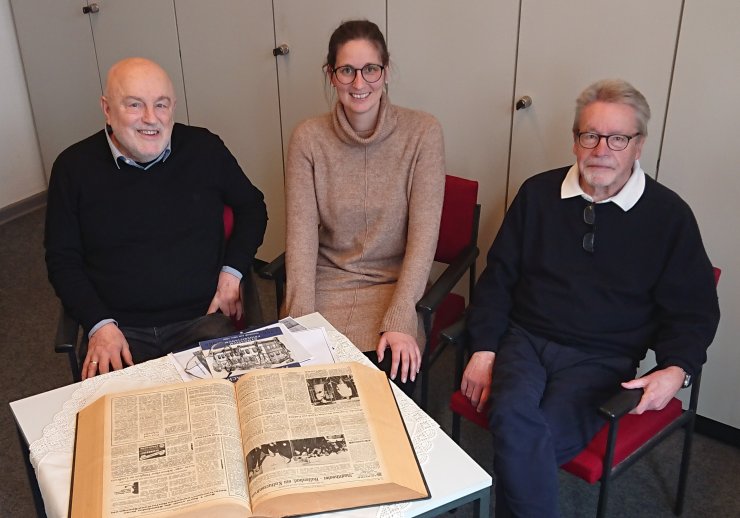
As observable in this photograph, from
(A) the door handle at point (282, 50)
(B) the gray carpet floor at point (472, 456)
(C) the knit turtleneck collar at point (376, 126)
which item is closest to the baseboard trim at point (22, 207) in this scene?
(B) the gray carpet floor at point (472, 456)

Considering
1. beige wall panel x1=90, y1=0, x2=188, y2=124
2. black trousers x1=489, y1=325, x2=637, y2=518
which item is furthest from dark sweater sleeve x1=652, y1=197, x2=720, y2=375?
beige wall panel x1=90, y1=0, x2=188, y2=124

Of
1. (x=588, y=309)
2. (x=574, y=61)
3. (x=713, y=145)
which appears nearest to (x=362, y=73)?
(x=574, y=61)

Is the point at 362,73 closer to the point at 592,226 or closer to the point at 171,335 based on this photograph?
the point at 592,226

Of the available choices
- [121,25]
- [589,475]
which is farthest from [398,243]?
[121,25]

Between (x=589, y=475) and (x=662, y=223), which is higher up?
(x=662, y=223)

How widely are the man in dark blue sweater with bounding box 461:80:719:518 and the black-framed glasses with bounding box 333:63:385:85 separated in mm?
550

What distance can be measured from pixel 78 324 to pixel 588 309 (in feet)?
4.48

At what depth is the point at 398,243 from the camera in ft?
Answer: 7.14

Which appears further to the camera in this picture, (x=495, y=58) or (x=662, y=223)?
(x=495, y=58)

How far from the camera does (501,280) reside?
200 cm

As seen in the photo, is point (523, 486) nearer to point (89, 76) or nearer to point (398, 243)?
point (398, 243)

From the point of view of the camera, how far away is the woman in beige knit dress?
2.03 metres

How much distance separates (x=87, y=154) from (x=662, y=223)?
1.58 meters

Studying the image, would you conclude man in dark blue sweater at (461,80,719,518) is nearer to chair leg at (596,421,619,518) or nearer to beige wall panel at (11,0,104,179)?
chair leg at (596,421,619,518)
